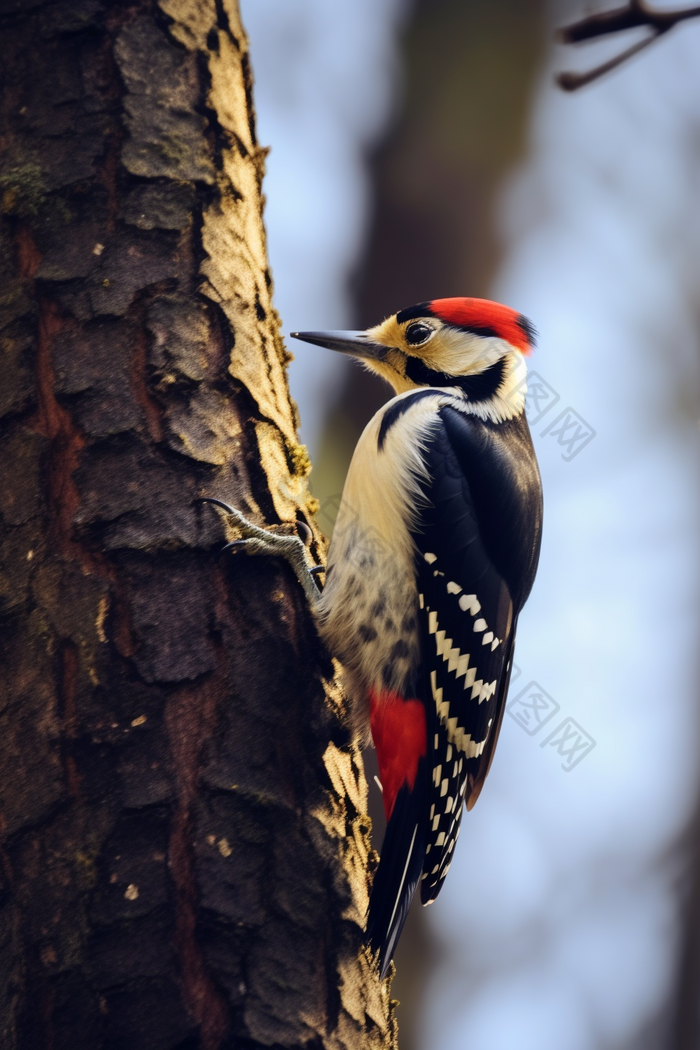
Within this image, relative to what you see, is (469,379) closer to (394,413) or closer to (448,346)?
(448,346)

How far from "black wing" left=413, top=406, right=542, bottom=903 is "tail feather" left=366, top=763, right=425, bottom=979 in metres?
0.06

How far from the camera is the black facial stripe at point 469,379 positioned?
9.94ft

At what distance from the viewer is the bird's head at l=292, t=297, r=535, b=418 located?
310cm

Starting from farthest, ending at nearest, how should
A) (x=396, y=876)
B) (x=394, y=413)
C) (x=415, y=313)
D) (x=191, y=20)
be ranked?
(x=415, y=313) → (x=394, y=413) → (x=191, y=20) → (x=396, y=876)

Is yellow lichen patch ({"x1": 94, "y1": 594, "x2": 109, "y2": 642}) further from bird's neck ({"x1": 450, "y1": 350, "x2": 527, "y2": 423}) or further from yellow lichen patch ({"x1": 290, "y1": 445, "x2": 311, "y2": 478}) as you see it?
bird's neck ({"x1": 450, "y1": 350, "x2": 527, "y2": 423})

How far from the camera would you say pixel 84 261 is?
2119mm

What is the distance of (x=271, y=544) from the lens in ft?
6.96

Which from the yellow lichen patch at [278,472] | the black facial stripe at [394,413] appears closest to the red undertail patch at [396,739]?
the yellow lichen patch at [278,472]

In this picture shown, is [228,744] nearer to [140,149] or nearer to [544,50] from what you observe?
[140,149]

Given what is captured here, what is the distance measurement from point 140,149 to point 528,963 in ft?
17.7

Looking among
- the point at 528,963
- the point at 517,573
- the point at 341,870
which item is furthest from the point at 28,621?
the point at 528,963

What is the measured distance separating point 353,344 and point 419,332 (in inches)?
8.4

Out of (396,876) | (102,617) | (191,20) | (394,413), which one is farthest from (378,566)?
(191,20)

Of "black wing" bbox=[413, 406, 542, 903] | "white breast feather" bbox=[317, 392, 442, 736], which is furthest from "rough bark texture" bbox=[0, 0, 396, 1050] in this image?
"black wing" bbox=[413, 406, 542, 903]
